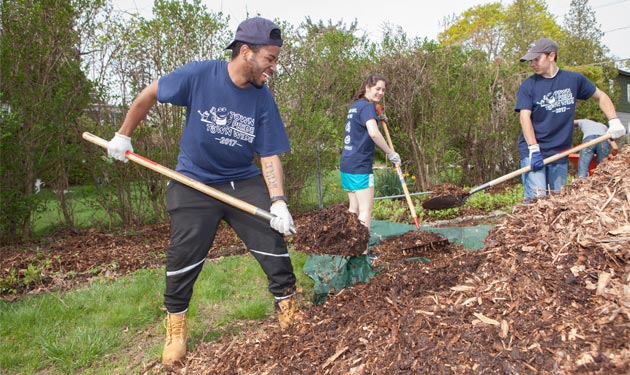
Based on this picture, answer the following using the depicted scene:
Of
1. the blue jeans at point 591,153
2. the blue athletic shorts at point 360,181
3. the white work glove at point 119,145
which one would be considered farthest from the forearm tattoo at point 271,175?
the blue jeans at point 591,153

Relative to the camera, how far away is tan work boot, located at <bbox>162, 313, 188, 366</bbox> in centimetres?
266

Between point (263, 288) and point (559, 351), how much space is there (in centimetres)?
260

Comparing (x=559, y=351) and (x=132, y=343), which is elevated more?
(x=559, y=351)

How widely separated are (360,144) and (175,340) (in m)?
2.59

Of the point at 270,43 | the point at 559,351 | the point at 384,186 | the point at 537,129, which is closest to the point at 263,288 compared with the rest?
the point at 270,43

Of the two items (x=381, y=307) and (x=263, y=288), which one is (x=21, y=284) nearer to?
(x=263, y=288)

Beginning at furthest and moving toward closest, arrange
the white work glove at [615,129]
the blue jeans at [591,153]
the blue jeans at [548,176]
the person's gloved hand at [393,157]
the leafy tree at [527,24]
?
the leafy tree at [527,24] < the blue jeans at [591,153] < the person's gloved hand at [393,157] < the white work glove at [615,129] < the blue jeans at [548,176]

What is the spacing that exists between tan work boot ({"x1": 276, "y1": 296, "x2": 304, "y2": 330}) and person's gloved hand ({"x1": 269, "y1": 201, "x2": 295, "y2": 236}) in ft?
1.49

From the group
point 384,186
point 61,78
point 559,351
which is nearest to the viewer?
point 559,351

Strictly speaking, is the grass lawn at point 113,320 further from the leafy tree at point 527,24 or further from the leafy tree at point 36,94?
the leafy tree at point 527,24

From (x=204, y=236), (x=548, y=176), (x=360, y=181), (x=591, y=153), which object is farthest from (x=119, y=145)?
(x=591, y=153)

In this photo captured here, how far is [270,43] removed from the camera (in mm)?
2561

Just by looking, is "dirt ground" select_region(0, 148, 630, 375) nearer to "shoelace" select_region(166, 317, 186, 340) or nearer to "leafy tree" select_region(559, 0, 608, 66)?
"shoelace" select_region(166, 317, 186, 340)

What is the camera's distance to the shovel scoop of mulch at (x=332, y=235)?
3027 mm
